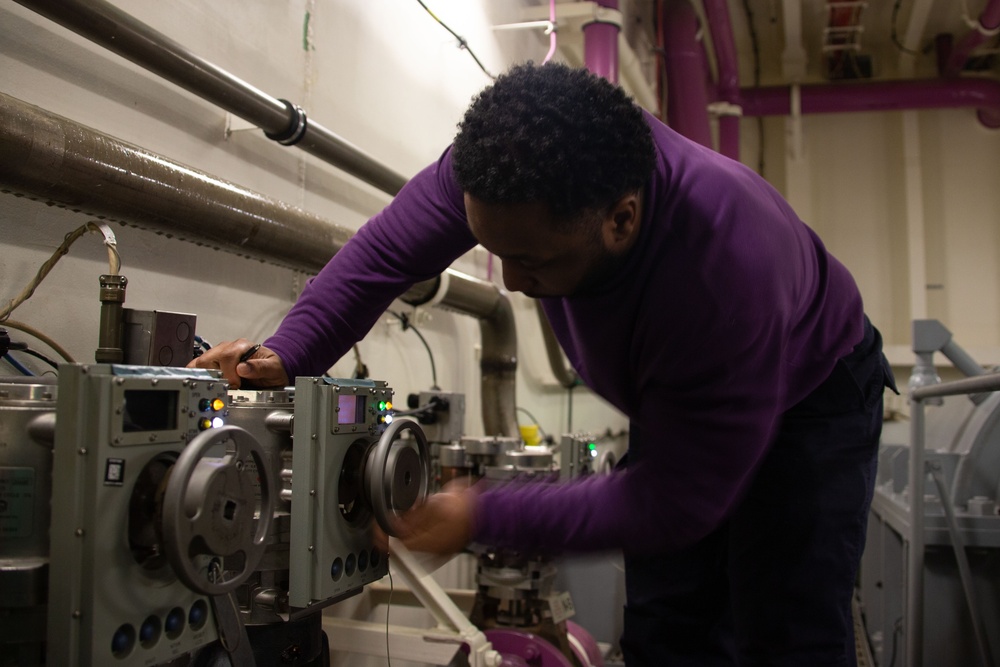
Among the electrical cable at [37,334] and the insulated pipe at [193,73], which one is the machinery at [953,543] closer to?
the insulated pipe at [193,73]

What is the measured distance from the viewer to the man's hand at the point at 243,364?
3.25ft

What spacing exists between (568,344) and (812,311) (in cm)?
34

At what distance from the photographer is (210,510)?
0.71m

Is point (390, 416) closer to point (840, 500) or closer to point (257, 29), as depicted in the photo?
point (840, 500)

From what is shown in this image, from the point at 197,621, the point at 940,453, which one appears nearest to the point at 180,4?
the point at 197,621

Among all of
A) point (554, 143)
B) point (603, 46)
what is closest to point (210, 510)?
point (554, 143)

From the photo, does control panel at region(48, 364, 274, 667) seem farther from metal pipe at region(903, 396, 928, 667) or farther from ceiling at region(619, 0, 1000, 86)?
ceiling at region(619, 0, 1000, 86)

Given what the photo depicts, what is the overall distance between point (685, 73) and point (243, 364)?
3.30m

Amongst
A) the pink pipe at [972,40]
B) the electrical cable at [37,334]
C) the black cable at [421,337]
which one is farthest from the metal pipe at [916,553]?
the pink pipe at [972,40]

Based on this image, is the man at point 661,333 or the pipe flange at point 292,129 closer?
the man at point 661,333

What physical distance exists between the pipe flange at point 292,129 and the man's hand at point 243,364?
2.11 ft

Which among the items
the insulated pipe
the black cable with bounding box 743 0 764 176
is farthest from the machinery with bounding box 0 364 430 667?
the black cable with bounding box 743 0 764 176

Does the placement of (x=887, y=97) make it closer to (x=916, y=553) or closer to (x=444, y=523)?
(x=916, y=553)

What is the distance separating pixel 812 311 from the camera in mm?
993
